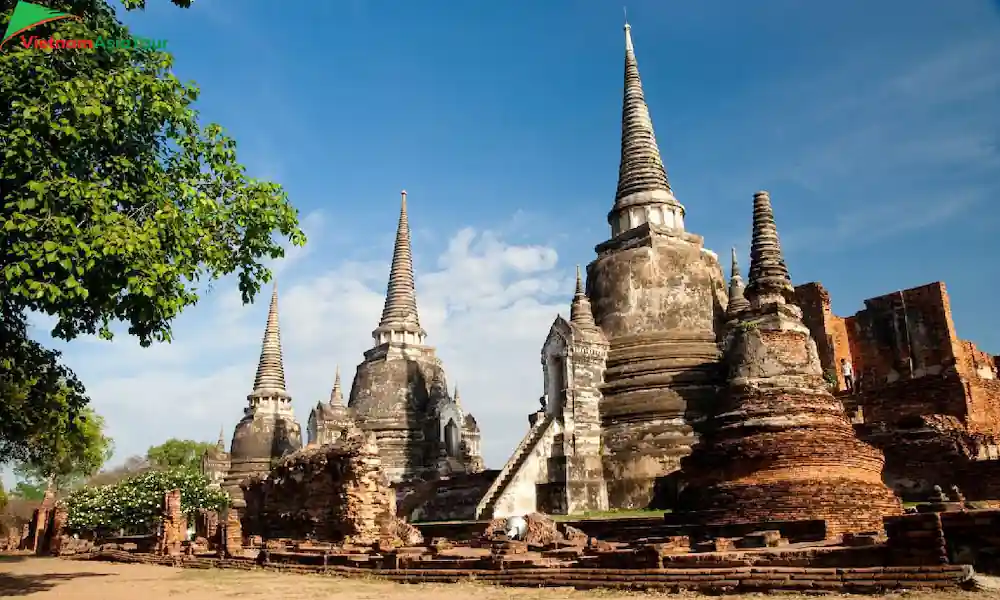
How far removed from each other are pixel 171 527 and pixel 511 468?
8.73 meters

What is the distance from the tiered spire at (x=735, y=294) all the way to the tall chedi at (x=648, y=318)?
358 millimetres

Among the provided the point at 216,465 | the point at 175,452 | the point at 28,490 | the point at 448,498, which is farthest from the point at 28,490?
the point at 448,498

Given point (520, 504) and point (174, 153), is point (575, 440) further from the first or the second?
point (174, 153)

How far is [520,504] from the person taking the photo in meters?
22.8

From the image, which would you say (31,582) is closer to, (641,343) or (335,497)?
(335,497)

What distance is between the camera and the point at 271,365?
40.4 m

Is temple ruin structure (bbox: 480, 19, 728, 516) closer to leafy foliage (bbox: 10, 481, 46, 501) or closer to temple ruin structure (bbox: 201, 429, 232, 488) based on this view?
temple ruin structure (bbox: 201, 429, 232, 488)

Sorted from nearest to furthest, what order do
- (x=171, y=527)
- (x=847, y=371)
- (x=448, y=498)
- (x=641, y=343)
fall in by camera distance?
(x=171, y=527) → (x=641, y=343) → (x=448, y=498) → (x=847, y=371)

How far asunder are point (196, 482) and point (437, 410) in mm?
9634

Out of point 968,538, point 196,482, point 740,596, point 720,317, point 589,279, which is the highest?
point 589,279

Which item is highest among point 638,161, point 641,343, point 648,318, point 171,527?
point 638,161

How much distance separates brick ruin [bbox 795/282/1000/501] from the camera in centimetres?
1953

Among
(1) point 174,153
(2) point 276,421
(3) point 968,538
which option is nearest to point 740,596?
(3) point 968,538

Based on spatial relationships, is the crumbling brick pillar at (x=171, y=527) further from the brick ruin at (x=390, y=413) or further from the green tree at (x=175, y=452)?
the green tree at (x=175, y=452)
